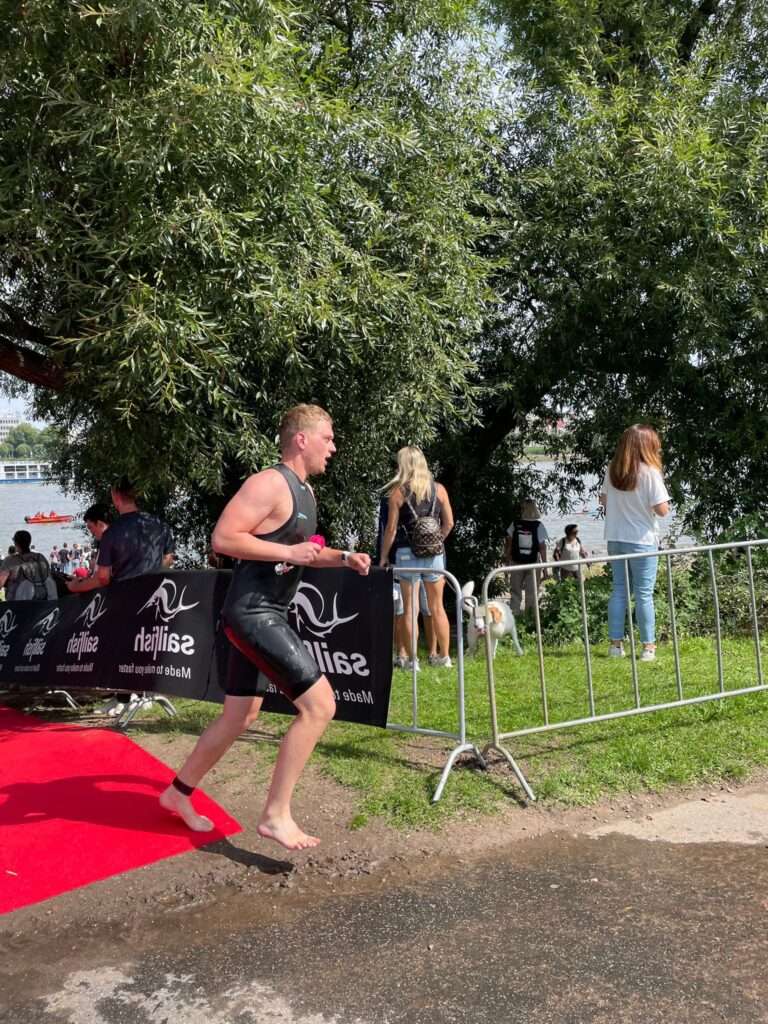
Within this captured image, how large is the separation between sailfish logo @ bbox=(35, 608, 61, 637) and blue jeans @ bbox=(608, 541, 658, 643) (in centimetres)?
455

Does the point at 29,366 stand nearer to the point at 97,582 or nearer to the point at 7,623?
the point at 7,623

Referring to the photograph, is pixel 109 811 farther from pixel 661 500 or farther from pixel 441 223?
pixel 441 223

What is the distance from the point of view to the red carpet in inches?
174

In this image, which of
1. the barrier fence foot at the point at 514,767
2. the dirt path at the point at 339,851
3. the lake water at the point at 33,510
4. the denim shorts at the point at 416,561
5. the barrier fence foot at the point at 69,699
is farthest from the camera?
the lake water at the point at 33,510

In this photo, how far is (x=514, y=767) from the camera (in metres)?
5.07

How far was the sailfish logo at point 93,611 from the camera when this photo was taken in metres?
7.37

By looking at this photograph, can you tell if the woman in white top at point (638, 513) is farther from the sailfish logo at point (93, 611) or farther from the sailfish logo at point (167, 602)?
the sailfish logo at point (93, 611)

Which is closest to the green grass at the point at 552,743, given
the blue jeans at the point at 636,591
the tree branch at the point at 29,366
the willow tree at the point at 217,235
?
the blue jeans at the point at 636,591

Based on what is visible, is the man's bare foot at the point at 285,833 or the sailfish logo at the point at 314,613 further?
the sailfish logo at the point at 314,613

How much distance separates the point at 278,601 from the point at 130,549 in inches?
123

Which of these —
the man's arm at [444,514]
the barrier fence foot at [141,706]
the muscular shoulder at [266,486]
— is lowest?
the barrier fence foot at [141,706]

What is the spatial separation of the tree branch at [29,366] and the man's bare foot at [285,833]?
5489 mm

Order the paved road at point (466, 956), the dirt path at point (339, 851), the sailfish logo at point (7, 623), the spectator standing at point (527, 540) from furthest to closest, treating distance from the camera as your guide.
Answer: the spectator standing at point (527, 540) < the sailfish logo at point (7, 623) < the dirt path at point (339, 851) < the paved road at point (466, 956)

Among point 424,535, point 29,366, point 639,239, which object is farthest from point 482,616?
point 639,239
